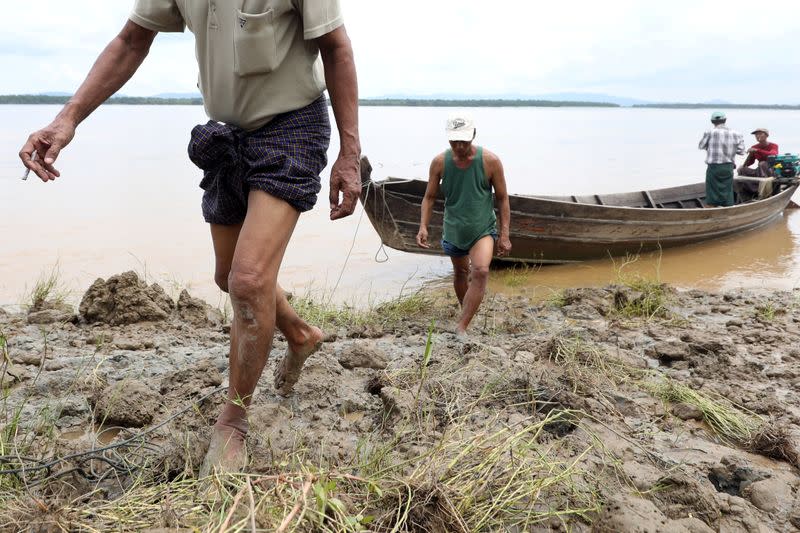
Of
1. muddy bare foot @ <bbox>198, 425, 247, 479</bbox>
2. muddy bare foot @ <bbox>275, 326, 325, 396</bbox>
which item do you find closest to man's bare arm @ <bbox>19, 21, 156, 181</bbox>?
muddy bare foot @ <bbox>198, 425, 247, 479</bbox>

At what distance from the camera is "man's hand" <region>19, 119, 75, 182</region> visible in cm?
247

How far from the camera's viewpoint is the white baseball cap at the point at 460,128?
197 inches

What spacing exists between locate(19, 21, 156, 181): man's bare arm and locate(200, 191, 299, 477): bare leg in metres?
0.70

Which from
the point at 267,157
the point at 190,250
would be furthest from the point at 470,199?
the point at 190,250

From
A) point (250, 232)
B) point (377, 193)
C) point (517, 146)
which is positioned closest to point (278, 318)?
point (250, 232)

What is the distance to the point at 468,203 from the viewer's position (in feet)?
17.1

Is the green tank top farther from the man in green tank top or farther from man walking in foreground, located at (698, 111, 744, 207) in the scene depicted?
man walking in foreground, located at (698, 111, 744, 207)

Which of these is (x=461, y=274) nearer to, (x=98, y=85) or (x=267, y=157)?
(x=267, y=157)

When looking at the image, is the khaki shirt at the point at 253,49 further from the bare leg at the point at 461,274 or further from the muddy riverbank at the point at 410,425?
the bare leg at the point at 461,274

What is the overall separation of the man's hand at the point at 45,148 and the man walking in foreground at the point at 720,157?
10.3 m

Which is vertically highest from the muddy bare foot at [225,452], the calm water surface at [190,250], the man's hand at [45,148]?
the man's hand at [45,148]

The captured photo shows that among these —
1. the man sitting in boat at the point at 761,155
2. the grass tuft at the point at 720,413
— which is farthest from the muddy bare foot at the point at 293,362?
the man sitting in boat at the point at 761,155

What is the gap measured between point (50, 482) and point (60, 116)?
4.23 ft

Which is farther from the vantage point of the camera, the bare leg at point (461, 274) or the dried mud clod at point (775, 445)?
the bare leg at point (461, 274)
